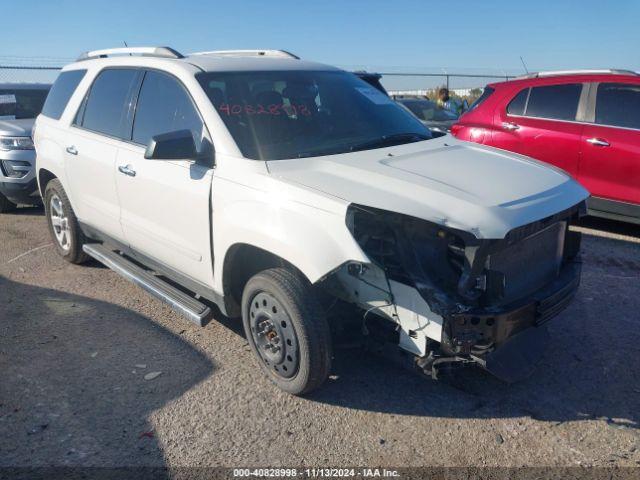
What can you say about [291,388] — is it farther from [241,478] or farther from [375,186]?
[375,186]

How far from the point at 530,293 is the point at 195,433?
6.72 feet

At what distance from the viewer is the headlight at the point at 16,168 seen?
7.66 m

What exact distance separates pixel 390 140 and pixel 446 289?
146 cm

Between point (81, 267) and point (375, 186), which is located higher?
point (375, 186)

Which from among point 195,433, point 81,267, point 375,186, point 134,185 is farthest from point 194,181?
point 81,267

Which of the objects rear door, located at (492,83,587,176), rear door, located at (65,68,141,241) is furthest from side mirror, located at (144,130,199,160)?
rear door, located at (492,83,587,176)

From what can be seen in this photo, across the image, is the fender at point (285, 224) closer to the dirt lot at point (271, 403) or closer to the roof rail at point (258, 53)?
the dirt lot at point (271, 403)

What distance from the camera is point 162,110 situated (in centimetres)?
407

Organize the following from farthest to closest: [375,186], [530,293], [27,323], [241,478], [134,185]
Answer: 1. [27,323]
2. [134,185]
3. [530,293]
4. [375,186]
5. [241,478]

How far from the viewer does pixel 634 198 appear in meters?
6.19

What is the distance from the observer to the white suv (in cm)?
284

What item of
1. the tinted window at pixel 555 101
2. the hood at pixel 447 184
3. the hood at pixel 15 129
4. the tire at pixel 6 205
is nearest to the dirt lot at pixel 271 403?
the hood at pixel 447 184

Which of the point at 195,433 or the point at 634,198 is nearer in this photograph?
the point at 195,433

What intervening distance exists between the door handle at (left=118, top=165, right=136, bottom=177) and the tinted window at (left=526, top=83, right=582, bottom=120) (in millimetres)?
5141
